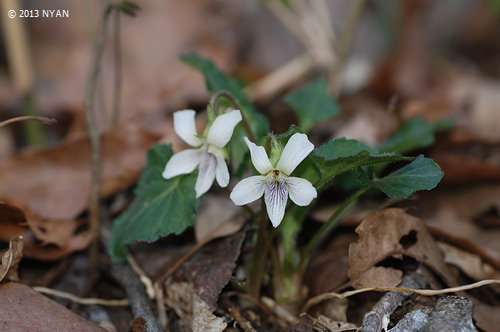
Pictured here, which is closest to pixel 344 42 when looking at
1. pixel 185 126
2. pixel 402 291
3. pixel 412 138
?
pixel 412 138

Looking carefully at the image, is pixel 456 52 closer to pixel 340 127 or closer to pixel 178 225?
pixel 340 127

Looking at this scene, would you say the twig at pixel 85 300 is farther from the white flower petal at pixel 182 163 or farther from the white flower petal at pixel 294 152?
the white flower petal at pixel 294 152

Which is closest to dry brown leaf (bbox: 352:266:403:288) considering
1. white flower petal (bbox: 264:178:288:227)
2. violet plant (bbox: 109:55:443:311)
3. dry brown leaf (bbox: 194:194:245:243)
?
violet plant (bbox: 109:55:443:311)

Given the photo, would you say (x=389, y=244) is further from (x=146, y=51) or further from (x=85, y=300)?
(x=146, y=51)

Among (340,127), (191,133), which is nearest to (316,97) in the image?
(340,127)

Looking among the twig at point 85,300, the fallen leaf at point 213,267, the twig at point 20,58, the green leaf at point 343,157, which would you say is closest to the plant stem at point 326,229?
the green leaf at point 343,157

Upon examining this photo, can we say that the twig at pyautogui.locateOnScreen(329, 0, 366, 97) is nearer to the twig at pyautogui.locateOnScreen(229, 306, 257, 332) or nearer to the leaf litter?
the leaf litter
